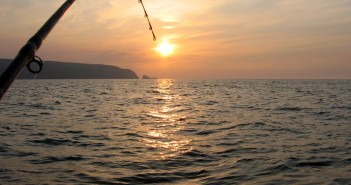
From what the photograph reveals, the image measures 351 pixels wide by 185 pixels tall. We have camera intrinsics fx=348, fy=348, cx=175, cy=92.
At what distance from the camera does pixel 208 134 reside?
17875 millimetres

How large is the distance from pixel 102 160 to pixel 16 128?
9353 millimetres

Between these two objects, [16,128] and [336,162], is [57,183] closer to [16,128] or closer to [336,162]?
[336,162]

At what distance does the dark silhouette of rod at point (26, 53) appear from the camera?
2.86 m

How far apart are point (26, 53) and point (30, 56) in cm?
4

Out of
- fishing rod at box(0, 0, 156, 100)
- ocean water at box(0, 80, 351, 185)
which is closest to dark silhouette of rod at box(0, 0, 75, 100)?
fishing rod at box(0, 0, 156, 100)

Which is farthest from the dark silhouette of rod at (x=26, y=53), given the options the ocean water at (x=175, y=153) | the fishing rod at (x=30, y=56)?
the ocean water at (x=175, y=153)

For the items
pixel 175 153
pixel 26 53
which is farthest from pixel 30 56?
pixel 175 153

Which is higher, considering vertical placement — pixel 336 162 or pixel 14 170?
pixel 14 170

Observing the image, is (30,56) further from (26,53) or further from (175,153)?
(175,153)

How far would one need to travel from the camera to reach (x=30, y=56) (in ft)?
10.6

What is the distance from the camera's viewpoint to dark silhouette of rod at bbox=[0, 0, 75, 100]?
9.37 ft

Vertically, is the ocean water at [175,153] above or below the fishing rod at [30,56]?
below

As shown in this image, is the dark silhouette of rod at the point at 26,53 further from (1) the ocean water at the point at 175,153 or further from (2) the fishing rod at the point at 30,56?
(1) the ocean water at the point at 175,153

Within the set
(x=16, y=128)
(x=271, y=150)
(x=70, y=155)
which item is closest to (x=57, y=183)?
(x=70, y=155)
